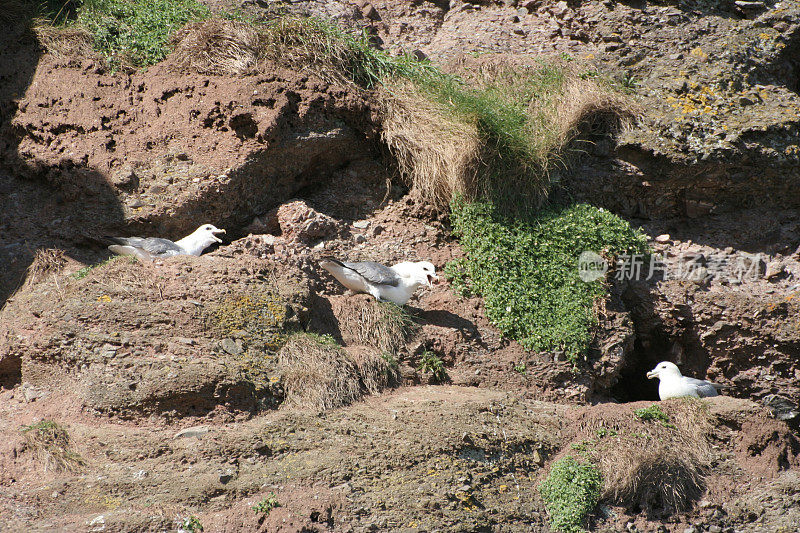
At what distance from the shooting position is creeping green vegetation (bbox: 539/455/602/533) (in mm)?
4277

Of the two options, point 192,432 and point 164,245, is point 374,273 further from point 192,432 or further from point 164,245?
point 192,432

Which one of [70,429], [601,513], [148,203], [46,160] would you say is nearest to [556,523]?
[601,513]

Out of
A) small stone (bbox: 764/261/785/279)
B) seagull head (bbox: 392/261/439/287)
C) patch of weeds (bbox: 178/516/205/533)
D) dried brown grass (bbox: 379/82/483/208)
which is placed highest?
dried brown grass (bbox: 379/82/483/208)

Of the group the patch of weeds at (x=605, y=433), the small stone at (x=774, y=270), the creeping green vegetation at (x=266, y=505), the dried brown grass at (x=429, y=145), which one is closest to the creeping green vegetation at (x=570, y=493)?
the patch of weeds at (x=605, y=433)

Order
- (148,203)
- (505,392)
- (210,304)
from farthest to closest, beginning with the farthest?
(148,203) → (505,392) → (210,304)

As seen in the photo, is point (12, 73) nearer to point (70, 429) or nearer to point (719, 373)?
point (70, 429)

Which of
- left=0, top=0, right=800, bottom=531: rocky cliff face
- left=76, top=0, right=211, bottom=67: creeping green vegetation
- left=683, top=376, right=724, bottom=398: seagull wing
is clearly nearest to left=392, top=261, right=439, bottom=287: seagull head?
left=0, top=0, right=800, bottom=531: rocky cliff face

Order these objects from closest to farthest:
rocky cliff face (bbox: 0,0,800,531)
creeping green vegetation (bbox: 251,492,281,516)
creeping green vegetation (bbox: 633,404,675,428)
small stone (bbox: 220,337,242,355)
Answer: creeping green vegetation (bbox: 251,492,281,516), rocky cliff face (bbox: 0,0,800,531), small stone (bbox: 220,337,242,355), creeping green vegetation (bbox: 633,404,675,428)

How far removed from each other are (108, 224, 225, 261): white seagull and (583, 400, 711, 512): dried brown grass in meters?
3.28

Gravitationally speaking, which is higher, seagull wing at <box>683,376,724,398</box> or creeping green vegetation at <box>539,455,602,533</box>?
seagull wing at <box>683,376,724,398</box>

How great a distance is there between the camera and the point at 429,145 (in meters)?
6.25

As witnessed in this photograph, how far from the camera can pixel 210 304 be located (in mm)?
4766

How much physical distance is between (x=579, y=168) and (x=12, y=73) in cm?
549

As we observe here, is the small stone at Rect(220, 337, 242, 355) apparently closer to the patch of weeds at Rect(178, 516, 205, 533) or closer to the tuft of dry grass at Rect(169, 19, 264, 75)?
the patch of weeds at Rect(178, 516, 205, 533)
